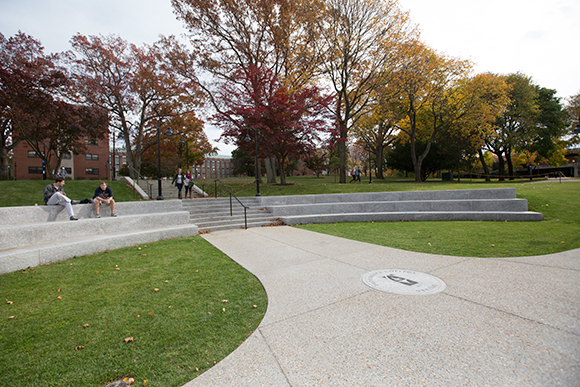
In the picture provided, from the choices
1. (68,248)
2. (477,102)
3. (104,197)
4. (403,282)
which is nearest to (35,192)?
(104,197)

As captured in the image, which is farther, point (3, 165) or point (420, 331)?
point (3, 165)

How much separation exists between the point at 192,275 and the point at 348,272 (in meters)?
2.71

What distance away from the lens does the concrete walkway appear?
6.93 ft

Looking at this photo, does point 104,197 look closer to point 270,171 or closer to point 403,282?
point 403,282

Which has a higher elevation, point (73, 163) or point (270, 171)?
point (73, 163)

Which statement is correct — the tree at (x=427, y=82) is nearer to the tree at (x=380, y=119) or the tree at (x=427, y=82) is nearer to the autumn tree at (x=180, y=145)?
the tree at (x=380, y=119)

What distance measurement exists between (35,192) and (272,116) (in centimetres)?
1170

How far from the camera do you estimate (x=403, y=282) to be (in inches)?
158

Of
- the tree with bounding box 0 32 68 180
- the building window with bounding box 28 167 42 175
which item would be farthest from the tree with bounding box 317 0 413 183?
the building window with bounding box 28 167 42 175

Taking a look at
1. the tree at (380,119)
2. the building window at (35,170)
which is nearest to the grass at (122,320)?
the tree at (380,119)

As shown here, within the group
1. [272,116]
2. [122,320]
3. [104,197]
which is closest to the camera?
[122,320]

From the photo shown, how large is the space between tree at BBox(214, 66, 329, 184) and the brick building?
31.0m

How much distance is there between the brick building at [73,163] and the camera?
4059 centimetres

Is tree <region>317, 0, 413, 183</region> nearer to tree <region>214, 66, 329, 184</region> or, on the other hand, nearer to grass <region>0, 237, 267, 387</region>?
tree <region>214, 66, 329, 184</region>
